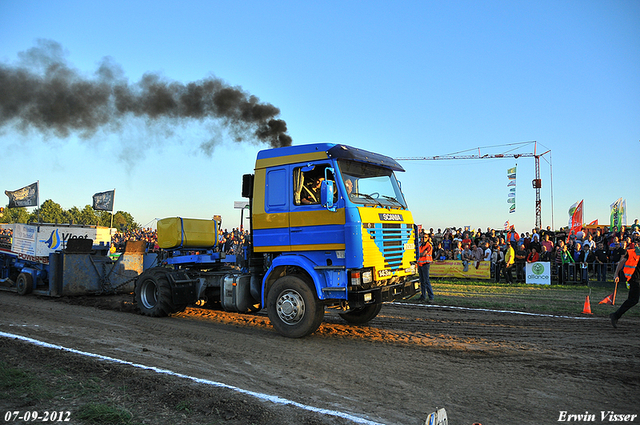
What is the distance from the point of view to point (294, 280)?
25.0ft

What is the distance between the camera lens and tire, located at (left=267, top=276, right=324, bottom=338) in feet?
24.4

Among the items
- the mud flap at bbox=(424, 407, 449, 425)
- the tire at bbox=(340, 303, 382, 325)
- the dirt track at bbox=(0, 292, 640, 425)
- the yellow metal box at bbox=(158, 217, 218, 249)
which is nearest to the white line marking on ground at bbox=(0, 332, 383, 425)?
the dirt track at bbox=(0, 292, 640, 425)

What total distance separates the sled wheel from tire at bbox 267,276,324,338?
3044mm

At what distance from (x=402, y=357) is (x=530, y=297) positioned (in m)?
8.96

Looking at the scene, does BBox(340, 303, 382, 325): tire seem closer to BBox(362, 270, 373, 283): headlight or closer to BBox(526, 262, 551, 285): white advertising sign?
BBox(362, 270, 373, 283): headlight

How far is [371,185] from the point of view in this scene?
7.93 metres

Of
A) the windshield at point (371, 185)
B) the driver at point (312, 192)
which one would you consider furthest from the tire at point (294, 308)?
the windshield at point (371, 185)

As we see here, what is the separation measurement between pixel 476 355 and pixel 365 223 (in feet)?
8.51

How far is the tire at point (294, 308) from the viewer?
7445 millimetres

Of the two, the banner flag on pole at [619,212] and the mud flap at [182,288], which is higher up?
the banner flag on pole at [619,212]

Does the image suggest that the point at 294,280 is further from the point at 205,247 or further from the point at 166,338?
the point at 205,247

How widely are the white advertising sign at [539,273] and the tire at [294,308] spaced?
1375cm

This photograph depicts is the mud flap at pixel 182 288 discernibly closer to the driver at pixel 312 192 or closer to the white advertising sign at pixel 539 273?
the driver at pixel 312 192

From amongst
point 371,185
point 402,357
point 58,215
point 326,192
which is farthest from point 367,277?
point 58,215
